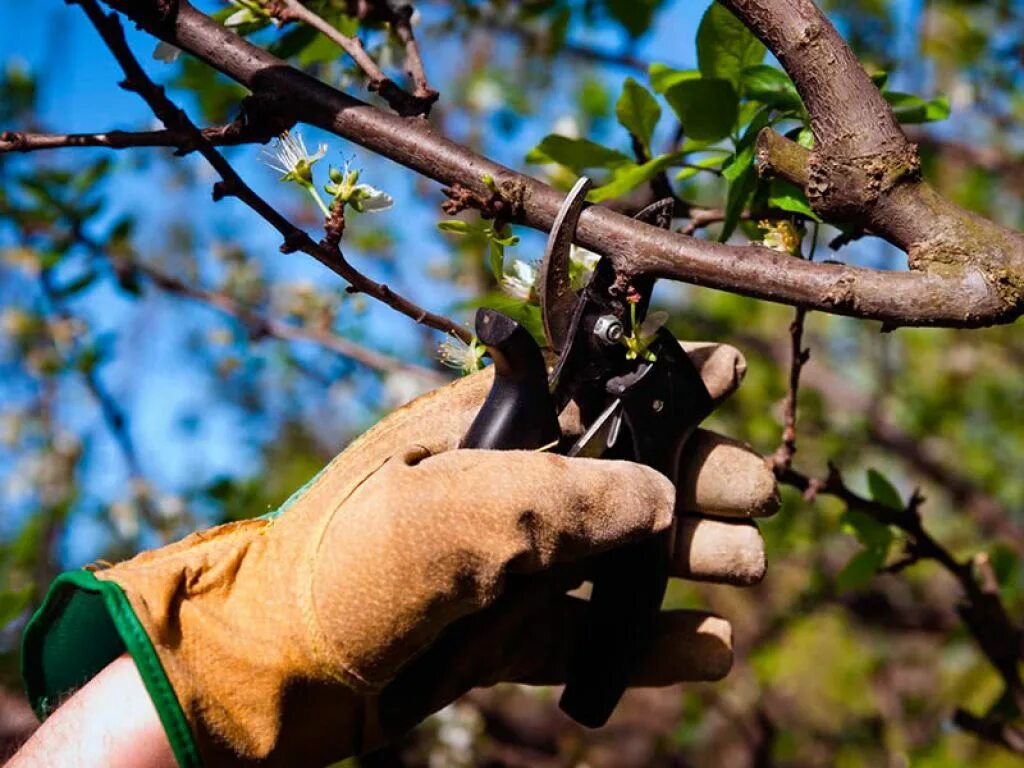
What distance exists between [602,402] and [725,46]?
0.48 m

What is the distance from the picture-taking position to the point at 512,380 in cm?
117

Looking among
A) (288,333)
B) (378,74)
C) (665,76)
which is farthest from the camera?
(288,333)

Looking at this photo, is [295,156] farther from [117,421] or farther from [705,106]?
[117,421]

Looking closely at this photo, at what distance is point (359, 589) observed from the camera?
105 centimetres

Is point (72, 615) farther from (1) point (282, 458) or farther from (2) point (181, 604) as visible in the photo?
(1) point (282, 458)

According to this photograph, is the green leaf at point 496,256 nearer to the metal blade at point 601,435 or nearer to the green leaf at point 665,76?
the metal blade at point 601,435

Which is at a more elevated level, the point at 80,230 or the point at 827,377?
the point at 80,230

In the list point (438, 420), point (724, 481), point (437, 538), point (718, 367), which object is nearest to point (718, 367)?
point (718, 367)

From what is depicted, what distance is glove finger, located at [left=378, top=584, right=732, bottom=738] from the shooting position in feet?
4.07

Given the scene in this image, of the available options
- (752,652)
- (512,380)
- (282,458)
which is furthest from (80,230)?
(282,458)

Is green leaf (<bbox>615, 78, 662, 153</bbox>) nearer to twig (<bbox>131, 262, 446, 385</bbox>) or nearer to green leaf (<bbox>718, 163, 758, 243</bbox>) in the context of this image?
green leaf (<bbox>718, 163, 758, 243</bbox>)

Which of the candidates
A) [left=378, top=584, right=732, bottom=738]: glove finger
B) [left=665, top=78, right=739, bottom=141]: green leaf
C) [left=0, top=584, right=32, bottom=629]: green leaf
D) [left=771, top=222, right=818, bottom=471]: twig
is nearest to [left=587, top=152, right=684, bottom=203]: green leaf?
[left=665, top=78, right=739, bottom=141]: green leaf

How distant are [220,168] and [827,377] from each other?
3286mm

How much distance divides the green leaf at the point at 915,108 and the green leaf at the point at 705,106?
224mm
